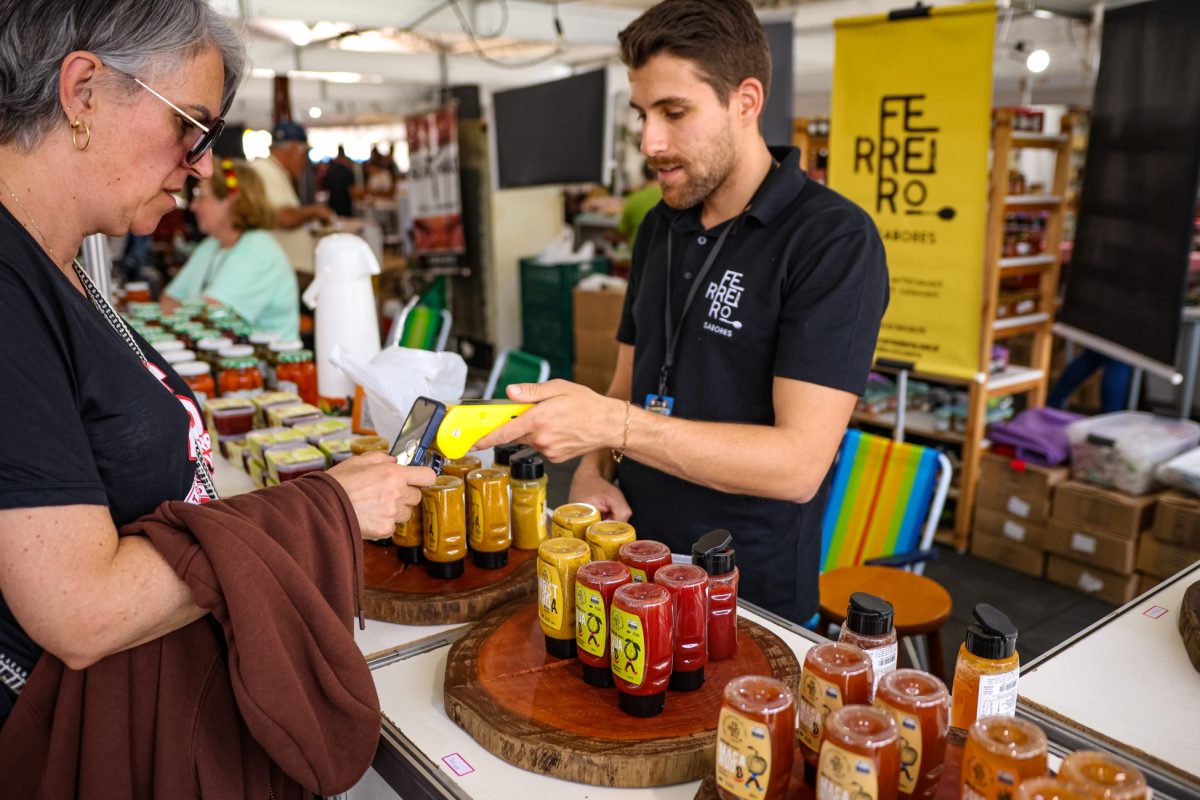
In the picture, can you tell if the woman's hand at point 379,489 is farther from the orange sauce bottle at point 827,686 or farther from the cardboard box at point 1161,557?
the cardboard box at point 1161,557

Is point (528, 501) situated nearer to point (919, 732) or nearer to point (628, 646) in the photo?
point (628, 646)

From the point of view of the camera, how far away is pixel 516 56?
11273 mm

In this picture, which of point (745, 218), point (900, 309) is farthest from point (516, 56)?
point (745, 218)

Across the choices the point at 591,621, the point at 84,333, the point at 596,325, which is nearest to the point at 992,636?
the point at 591,621

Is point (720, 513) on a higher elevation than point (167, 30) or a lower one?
lower

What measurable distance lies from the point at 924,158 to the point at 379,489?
10.4 ft

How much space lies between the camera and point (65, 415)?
954 millimetres

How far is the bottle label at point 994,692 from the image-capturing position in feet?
3.47

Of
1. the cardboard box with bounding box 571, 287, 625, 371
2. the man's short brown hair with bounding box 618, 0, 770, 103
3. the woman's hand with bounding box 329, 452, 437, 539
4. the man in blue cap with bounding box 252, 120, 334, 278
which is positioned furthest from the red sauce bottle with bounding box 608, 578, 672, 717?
the cardboard box with bounding box 571, 287, 625, 371

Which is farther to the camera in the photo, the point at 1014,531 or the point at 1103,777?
the point at 1014,531

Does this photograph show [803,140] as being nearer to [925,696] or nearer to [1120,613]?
[1120,613]

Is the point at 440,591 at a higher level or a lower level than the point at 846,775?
lower

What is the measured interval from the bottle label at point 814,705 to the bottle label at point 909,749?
0.23ft

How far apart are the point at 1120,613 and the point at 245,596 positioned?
1.48 meters
